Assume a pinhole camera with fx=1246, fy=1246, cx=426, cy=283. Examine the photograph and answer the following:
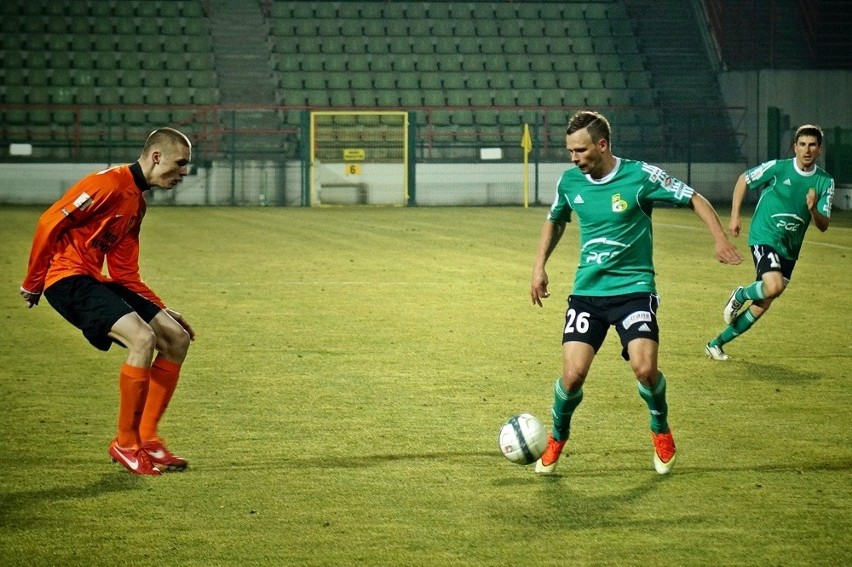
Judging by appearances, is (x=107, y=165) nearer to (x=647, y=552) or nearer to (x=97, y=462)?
(x=97, y=462)

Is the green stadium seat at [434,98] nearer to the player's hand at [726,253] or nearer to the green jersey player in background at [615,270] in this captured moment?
the green jersey player in background at [615,270]

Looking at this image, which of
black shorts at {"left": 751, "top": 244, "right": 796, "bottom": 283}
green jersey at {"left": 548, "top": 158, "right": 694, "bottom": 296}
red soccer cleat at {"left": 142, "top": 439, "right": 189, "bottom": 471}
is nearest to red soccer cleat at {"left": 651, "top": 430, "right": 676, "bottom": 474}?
green jersey at {"left": 548, "top": 158, "right": 694, "bottom": 296}

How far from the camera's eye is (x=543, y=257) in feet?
19.8

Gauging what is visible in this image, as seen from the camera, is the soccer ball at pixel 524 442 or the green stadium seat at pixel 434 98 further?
the green stadium seat at pixel 434 98

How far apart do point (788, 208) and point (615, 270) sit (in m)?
4.06

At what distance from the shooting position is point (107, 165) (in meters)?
29.0

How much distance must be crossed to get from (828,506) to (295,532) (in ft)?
7.37

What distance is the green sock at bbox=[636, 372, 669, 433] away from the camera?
5750 millimetres

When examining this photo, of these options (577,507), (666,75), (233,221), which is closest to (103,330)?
(577,507)

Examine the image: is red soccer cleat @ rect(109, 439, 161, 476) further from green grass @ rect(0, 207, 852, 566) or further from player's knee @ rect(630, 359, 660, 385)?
player's knee @ rect(630, 359, 660, 385)

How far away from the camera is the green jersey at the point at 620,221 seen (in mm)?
5801

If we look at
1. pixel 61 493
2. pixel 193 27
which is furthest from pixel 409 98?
pixel 61 493

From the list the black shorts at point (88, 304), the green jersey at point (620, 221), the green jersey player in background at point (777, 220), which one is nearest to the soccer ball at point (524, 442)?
the green jersey at point (620, 221)

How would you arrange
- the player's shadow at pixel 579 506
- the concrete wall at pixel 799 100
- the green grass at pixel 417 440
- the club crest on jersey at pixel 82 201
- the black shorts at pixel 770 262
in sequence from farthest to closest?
the concrete wall at pixel 799 100 → the black shorts at pixel 770 262 → the club crest on jersey at pixel 82 201 → the player's shadow at pixel 579 506 → the green grass at pixel 417 440
